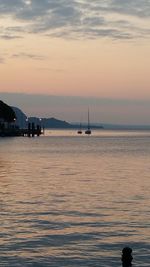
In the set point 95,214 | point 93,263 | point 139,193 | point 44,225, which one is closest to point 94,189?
point 139,193

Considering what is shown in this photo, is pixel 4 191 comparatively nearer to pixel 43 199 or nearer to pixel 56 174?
pixel 43 199

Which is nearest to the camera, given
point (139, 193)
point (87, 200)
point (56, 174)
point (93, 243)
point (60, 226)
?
point (93, 243)

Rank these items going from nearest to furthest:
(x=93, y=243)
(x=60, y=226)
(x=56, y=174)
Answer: (x=93, y=243) < (x=60, y=226) < (x=56, y=174)

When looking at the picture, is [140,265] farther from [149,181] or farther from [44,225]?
[149,181]

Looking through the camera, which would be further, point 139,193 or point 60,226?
point 139,193

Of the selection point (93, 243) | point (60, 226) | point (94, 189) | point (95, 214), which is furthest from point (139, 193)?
point (93, 243)

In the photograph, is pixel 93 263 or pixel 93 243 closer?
pixel 93 263

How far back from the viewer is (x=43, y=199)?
3559cm

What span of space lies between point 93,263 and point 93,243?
2.99 m

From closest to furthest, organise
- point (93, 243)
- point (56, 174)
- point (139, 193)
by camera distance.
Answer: point (93, 243) < point (139, 193) < point (56, 174)

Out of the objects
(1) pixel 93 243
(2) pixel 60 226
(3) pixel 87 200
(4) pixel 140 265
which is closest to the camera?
(4) pixel 140 265

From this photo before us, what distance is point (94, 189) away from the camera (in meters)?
41.8

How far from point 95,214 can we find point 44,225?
13.4 ft

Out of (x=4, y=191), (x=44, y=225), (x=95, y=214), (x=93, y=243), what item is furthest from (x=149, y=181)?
(x=93, y=243)
